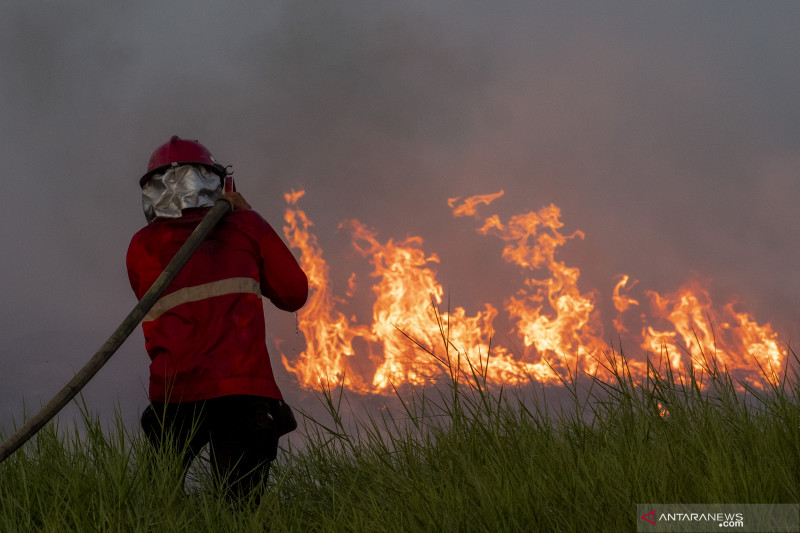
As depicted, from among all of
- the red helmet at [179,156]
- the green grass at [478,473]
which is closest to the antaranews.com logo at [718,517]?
the green grass at [478,473]

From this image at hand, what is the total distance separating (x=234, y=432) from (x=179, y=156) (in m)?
1.90

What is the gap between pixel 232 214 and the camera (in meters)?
4.65

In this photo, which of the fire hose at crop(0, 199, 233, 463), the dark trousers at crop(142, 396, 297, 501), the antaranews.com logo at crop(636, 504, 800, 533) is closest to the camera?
the antaranews.com logo at crop(636, 504, 800, 533)

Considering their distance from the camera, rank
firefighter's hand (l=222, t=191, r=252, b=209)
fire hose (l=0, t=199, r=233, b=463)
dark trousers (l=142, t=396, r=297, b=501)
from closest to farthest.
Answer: fire hose (l=0, t=199, r=233, b=463) < dark trousers (l=142, t=396, r=297, b=501) < firefighter's hand (l=222, t=191, r=252, b=209)

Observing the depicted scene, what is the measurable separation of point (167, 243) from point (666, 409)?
3317 mm

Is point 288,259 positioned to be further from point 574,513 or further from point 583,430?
point 574,513

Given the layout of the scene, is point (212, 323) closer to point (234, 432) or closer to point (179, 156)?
point (234, 432)

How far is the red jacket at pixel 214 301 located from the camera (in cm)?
415

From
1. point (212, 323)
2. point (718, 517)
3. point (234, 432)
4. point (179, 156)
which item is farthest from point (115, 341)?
point (718, 517)

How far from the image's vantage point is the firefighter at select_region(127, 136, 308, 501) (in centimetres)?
412

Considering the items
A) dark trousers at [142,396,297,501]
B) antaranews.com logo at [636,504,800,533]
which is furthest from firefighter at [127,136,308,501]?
antaranews.com logo at [636,504,800,533]

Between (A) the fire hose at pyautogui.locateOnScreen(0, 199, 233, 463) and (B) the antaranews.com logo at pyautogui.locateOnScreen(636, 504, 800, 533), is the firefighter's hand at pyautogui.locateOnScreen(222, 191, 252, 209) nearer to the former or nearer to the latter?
(A) the fire hose at pyautogui.locateOnScreen(0, 199, 233, 463)

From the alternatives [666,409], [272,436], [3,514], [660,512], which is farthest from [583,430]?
[3,514]

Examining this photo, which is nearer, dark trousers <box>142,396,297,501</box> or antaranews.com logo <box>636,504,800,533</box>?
antaranews.com logo <box>636,504,800,533</box>
